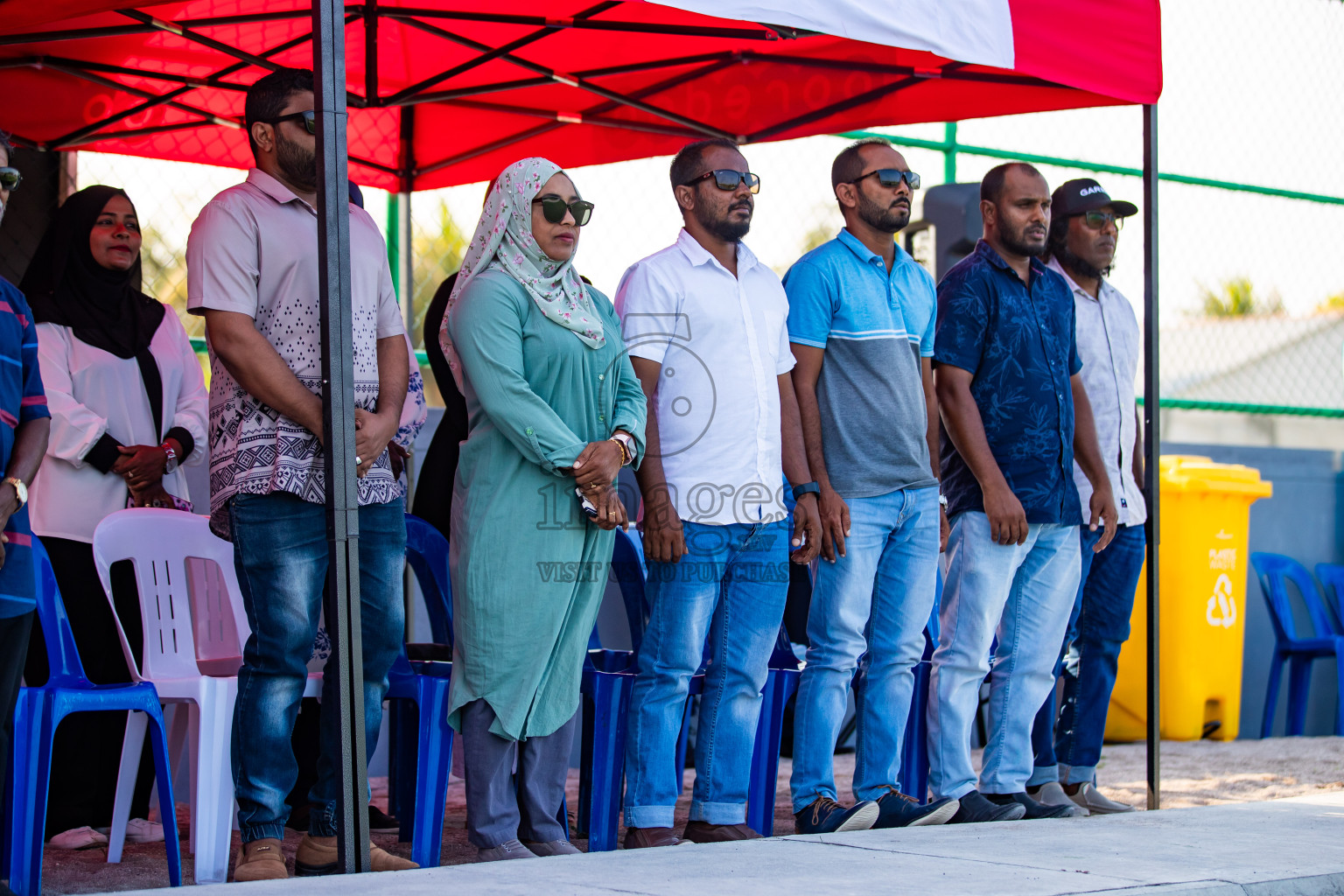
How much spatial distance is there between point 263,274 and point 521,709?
1267 millimetres

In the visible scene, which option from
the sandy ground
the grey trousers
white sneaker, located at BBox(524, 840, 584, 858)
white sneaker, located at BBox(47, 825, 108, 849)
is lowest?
the sandy ground

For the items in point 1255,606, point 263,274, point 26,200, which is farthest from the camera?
point 1255,606

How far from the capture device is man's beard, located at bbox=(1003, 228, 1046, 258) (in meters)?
4.99

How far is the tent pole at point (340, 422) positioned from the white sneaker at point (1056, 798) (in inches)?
95.8

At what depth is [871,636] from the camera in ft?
15.3

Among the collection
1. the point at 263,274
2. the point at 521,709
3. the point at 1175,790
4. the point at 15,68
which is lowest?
the point at 1175,790

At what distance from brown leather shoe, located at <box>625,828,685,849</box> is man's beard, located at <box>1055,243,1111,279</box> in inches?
98.4

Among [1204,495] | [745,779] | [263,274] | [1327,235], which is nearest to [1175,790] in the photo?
[1204,495]

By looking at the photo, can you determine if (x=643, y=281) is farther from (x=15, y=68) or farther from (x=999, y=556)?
(x=15, y=68)

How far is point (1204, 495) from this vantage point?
747cm

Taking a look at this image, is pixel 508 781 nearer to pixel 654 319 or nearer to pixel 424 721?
pixel 424 721

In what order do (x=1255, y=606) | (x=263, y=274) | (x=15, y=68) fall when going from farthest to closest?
(x=1255, y=606)
(x=15, y=68)
(x=263, y=274)

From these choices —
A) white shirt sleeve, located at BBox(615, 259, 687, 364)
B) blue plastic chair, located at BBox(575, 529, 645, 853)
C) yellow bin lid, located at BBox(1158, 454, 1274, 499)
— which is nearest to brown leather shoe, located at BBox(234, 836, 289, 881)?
blue plastic chair, located at BBox(575, 529, 645, 853)

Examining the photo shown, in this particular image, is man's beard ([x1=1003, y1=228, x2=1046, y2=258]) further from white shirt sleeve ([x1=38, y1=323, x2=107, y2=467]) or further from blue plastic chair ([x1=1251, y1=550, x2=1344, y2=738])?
blue plastic chair ([x1=1251, y1=550, x2=1344, y2=738])
